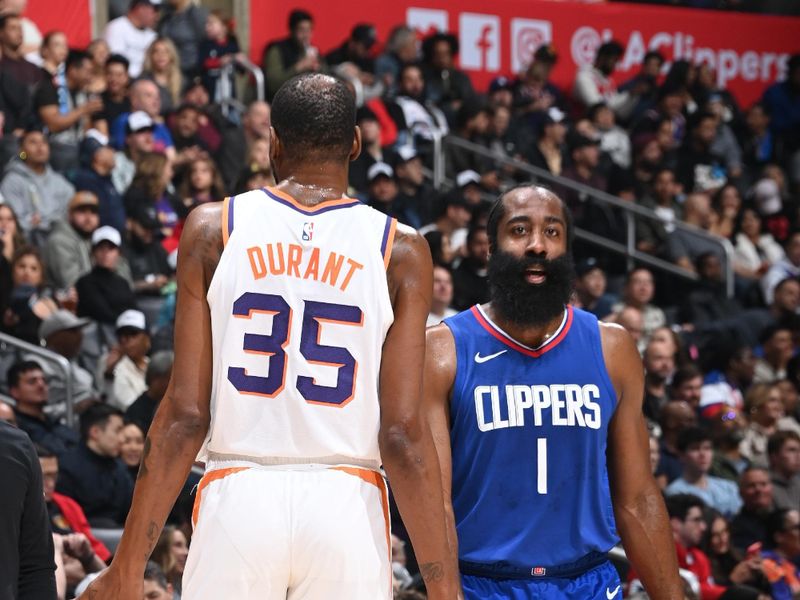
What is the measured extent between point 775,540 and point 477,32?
8.52 meters

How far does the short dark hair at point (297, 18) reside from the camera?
1439cm

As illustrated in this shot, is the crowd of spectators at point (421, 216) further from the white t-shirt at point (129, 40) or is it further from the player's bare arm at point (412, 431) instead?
the player's bare arm at point (412, 431)

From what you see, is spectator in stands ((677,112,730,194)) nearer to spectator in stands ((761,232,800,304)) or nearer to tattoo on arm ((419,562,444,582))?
spectator in stands ((761,232,800,304))

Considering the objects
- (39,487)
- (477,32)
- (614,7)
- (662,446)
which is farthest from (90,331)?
(614,7)

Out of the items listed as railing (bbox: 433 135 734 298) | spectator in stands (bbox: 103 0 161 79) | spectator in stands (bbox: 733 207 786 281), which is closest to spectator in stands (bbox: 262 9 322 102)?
spectator in stands (bbox: 103 0 161 79)

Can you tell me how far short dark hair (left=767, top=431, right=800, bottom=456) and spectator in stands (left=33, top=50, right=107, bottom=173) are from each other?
5.85 m

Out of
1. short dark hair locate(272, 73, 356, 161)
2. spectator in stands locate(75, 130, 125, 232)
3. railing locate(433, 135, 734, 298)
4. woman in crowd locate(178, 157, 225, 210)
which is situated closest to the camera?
short dark hair locate(272, 73, 356, 161)

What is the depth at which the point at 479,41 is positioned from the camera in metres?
16.8

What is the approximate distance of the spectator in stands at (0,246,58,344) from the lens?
9.72 metres

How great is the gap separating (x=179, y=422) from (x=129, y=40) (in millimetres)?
10493

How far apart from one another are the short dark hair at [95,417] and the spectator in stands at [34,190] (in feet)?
8.83

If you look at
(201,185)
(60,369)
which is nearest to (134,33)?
(201,185)

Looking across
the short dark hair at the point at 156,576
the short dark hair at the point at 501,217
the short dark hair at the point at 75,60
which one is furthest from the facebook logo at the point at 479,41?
the short dark hair at the point at 501,217

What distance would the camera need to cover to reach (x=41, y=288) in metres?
10.1
